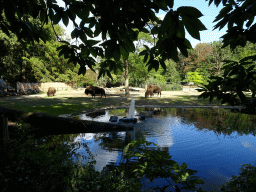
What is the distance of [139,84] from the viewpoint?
208ft

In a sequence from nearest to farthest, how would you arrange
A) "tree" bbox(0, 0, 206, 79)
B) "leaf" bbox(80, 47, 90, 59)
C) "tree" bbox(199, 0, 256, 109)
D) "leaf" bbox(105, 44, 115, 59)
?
"tree" bbox(0, 0, 206, 79)
"leaf" bbox(105, 44, 115, 59)
"tree" bbox(199, 0, 256, 109)
"leaf" bbox(80, 47, 90, 59)

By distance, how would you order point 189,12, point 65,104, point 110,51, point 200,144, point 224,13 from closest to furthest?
point 189,12 → point 110,51 → point 224,13 → point 200,144 → point 65,104

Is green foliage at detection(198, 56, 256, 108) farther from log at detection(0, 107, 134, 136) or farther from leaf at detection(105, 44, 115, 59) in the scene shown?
leaf at detection(105, 44, 115, 59)

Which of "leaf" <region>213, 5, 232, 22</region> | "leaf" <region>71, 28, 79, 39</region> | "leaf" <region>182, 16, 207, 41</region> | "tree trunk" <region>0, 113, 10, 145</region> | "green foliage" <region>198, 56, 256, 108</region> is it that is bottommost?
"tree trunk" <region>0, 113, 10, 145</region>

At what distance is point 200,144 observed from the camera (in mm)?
7789

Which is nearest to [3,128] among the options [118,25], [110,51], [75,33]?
[75,33]

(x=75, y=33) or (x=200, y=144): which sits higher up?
(x=75, y=33)

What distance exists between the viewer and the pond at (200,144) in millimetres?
5520

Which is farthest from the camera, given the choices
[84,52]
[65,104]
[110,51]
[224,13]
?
[65,104]

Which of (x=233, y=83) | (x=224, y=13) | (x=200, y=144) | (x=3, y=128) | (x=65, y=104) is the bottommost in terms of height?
(x=200, y=144)

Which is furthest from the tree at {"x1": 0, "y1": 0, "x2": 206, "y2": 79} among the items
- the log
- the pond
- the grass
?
the grass

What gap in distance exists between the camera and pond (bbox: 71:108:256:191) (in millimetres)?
5520

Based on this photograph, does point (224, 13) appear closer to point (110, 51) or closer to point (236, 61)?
point (236, 61)

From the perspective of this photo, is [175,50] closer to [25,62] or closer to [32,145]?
[32,145]
